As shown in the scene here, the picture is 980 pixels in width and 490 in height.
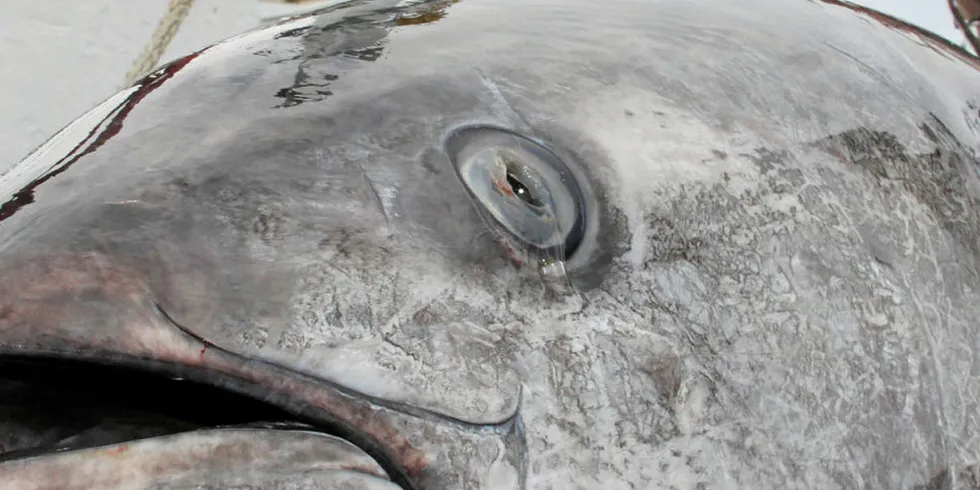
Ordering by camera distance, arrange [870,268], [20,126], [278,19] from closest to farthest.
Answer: [870,268]
[278,19]
[20,126]

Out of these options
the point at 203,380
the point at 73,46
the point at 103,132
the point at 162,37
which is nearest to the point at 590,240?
the point at 203,380

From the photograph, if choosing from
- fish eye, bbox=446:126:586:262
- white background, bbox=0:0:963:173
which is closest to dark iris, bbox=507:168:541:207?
fish eye, bbox=446:126:586:262

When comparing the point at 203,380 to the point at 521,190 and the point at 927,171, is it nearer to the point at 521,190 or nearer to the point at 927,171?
the point at 521,190

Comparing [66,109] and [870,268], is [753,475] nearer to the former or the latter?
[870,268]

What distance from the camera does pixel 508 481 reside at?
2.58ft

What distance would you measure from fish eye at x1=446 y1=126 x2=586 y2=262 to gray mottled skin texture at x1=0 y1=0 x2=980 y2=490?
0.02 meters

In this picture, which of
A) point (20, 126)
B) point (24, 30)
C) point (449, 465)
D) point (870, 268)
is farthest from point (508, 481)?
point (24, 30)

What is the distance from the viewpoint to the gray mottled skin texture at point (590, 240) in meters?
0.78

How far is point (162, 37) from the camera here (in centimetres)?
317

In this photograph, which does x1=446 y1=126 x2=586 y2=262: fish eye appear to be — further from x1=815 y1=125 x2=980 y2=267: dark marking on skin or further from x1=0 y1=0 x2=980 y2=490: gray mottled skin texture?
x1=815 y1=125 x2=980 y2=267: dark marking on skin

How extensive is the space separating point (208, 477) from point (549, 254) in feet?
1.24

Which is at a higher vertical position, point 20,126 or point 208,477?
point 208,477

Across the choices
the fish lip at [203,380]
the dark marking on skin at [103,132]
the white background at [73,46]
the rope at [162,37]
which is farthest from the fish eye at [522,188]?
the rope at [162,37]

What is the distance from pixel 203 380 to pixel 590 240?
402 mm
